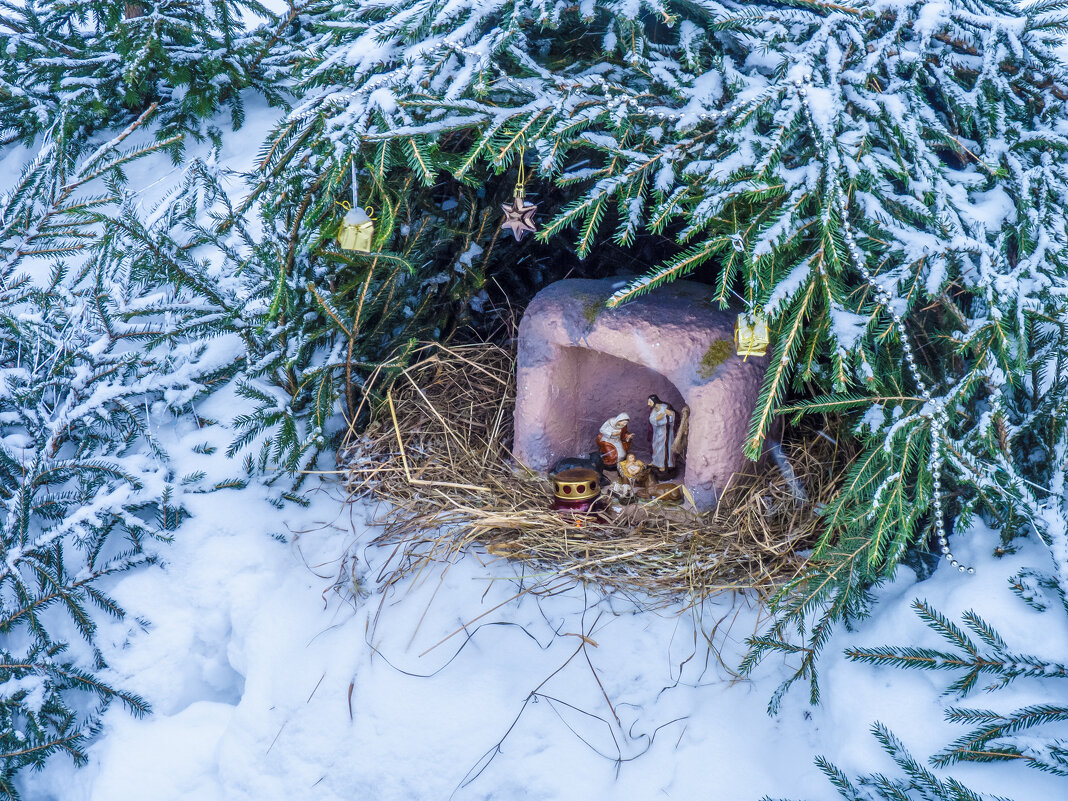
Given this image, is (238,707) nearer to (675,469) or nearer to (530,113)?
(675,469)

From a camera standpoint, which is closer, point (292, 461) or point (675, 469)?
point (292, 461)

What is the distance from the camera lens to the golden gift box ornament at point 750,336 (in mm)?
1781

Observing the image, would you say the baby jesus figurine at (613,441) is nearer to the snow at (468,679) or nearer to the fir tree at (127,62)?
the snow at (468,679)

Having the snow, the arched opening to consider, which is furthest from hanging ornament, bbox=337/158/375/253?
the arched opening

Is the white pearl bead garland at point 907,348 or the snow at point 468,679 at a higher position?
the white pearl bead garland at point 907,348

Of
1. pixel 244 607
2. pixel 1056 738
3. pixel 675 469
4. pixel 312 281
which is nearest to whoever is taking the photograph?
pixel 1056 738

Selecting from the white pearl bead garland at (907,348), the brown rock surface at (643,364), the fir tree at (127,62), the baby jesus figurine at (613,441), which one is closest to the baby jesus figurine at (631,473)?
the baby jesus figurine at (613,441)

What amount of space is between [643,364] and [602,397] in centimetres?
43

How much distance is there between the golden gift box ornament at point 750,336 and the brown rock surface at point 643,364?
Result: 255 mm

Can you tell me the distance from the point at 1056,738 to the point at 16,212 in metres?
3.11

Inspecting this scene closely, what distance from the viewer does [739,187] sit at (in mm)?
1642

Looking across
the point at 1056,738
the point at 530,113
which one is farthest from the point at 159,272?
the point at 1056,738

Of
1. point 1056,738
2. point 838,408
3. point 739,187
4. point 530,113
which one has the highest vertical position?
point 530,113

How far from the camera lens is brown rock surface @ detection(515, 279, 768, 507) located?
2.11 metres
